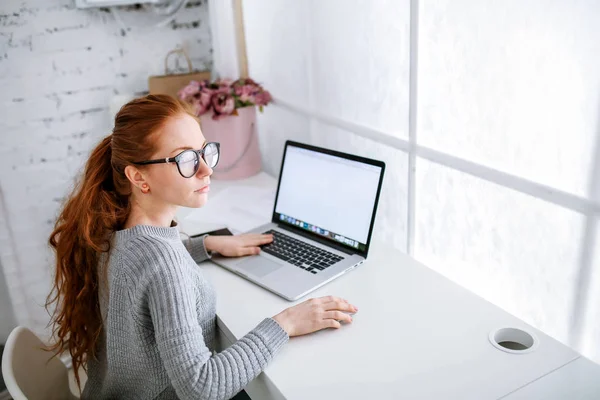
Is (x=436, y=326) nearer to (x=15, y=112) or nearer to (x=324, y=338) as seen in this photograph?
(x=324, y=338)

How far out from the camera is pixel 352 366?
1.02m

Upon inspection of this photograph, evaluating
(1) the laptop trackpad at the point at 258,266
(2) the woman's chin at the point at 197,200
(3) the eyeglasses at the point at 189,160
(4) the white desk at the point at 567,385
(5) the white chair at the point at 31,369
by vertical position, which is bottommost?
(5) the white chair at the point at 31,369

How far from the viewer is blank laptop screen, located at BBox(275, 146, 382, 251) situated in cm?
138

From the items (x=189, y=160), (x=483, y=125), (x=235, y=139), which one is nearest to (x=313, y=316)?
(x=189, y=160)

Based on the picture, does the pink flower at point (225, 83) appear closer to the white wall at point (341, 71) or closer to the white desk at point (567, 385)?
the white wall at point (341, 71)

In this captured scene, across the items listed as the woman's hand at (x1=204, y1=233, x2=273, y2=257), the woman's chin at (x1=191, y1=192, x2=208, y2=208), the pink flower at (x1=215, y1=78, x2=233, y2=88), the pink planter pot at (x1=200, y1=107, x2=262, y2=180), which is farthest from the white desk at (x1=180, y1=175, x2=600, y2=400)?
the pink flower at (x1=215, y1=78, x2=233, y2=88)

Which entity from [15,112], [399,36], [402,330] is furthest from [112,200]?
[15,112]

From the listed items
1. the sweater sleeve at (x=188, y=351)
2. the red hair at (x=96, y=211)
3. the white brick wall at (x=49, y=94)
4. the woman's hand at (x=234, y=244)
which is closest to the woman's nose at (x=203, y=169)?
the red hair at (x=96, y=211)

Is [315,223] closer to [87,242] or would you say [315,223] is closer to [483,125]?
[483,125]

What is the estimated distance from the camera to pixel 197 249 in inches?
56.7

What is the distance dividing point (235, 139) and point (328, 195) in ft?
2.23

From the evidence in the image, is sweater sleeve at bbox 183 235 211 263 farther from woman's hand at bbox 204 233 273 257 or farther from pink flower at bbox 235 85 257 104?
pink flower at bbox 235 85 257 104

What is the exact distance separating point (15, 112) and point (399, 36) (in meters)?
1.42

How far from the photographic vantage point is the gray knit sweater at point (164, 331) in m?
0.99
